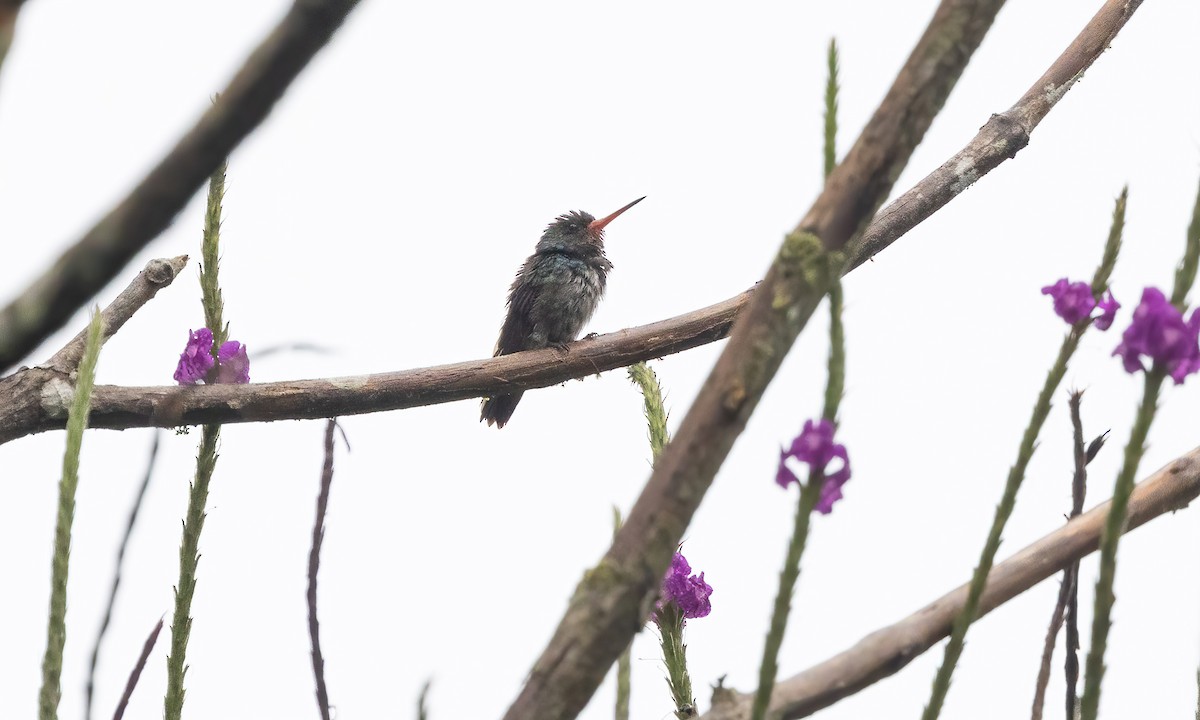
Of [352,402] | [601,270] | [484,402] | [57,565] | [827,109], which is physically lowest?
[57,565]

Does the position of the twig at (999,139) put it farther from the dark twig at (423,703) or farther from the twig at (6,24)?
the twig at (6,24)

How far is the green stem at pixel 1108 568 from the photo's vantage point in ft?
2.90

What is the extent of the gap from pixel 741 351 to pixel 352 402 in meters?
2.67

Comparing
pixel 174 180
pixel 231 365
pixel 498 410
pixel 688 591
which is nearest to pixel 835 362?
pixel 174 180

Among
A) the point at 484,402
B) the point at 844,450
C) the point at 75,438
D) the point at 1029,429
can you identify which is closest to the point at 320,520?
the point at 75,438

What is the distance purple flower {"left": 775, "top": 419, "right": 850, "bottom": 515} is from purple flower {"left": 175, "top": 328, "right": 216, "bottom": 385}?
5.94 ft

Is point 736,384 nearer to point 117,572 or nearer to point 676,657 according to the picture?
point 117,572

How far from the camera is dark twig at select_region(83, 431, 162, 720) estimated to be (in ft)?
3.87

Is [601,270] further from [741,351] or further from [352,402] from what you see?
[741,351]

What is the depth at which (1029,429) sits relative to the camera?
100cm

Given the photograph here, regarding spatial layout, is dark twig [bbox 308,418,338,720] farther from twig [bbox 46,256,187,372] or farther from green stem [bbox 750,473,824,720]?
twig [bbox 46,256,187,372]

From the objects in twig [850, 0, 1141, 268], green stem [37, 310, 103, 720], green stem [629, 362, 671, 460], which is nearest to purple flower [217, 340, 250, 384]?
green stem [629, 362, 671, 460]

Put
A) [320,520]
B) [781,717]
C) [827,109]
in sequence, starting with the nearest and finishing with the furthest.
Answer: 1. [827,109]
2. [781,717]
3. [320,520]

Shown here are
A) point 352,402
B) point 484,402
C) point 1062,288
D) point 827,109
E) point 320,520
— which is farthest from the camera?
point 484,402
